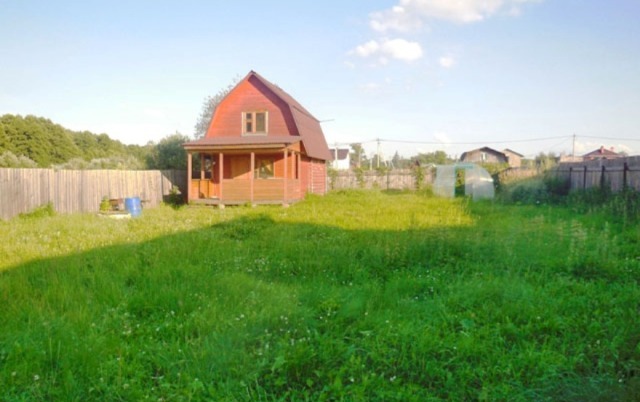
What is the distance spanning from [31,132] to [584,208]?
47869mm

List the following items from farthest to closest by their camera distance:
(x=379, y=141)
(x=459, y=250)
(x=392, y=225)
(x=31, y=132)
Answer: (x=379, y=141), (x=31, y=132), (x=392, y=225), (x=459, y=250)

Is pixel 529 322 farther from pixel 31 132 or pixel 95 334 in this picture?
pixel 31 132

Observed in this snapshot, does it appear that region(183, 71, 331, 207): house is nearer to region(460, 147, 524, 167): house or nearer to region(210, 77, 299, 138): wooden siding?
region(210, 77, 299, 138): wooden siding

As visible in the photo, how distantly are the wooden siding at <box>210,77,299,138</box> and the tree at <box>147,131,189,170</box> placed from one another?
550 centimetres

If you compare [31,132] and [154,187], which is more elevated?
[31,132]

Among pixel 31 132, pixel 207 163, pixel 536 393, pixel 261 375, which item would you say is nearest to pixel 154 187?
pixel 207 163

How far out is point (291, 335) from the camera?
3502 mm

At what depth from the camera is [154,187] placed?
17109mm

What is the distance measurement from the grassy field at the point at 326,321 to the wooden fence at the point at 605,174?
6.16 m

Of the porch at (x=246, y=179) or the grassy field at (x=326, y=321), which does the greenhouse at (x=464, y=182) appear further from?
the grassy field at (x=326, y=321)

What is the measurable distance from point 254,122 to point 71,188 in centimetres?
863

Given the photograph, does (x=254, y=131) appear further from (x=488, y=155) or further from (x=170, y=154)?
(x=488, y=155)

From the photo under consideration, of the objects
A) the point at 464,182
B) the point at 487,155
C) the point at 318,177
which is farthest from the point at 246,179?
the point at 487,155

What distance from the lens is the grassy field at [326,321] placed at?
2.82 metres
